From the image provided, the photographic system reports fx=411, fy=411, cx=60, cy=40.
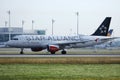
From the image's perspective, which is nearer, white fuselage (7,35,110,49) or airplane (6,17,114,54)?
airplane (6,17,114,54)

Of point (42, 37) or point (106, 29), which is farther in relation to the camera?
point (106, 29)

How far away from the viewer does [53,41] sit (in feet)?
244

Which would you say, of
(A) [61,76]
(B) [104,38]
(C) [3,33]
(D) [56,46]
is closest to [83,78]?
(A) [61,76]

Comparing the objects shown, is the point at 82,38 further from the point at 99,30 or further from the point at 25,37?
the point at 25,37

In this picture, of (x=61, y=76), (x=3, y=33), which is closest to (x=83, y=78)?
(x=61, y=76)

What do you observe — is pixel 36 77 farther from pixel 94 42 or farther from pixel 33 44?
pixel 94 42

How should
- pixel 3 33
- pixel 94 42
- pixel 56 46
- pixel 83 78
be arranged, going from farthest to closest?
pixel 3 33
pixel 94 42
pixel 56 46
pixel 83 78

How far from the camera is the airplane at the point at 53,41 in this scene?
238ft

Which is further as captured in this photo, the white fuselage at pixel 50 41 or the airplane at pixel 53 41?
the white fuselage at pixel 50 41

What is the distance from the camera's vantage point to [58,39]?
246 ft

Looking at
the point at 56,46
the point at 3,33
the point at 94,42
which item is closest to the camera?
the point at 56,46

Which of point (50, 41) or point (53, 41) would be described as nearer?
point (50, 41)

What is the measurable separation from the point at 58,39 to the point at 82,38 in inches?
181

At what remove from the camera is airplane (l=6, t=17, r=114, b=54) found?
238ft
